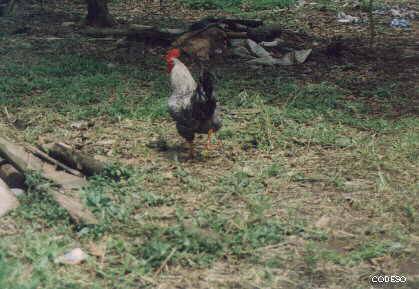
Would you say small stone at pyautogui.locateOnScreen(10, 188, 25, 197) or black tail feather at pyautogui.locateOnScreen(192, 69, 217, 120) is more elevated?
black tail feather at pyautogui.locateOnScreen(192, 69, 217, 120)

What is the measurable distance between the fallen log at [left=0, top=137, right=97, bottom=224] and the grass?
10cm

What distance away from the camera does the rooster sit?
231 inches

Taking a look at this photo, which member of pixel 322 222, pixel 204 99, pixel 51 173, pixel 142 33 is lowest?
pixel 322 222

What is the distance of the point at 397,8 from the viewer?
14.4 m

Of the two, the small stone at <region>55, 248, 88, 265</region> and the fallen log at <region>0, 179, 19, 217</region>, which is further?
the fallen log at <region>0, 179, 19, 217</region>

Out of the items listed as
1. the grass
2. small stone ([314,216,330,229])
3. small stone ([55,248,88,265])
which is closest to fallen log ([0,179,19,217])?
the grass

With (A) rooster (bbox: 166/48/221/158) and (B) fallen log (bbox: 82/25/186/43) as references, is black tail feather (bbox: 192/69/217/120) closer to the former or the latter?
(A) rooster (bbox: 166/48/221/158)

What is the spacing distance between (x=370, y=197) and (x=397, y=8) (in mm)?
10125

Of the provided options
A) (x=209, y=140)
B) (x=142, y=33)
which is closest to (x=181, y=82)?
(x=209, y=140)

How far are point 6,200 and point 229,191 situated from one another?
5.88 feet

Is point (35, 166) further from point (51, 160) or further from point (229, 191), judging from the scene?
point (229, 191)

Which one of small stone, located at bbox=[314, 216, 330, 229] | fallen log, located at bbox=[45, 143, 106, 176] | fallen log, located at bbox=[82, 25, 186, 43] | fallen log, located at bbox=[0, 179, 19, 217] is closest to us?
small stone, located at bbox=[314, 216, 330, 229]

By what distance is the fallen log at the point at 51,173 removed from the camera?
487 centimetres

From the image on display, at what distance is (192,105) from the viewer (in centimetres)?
602
